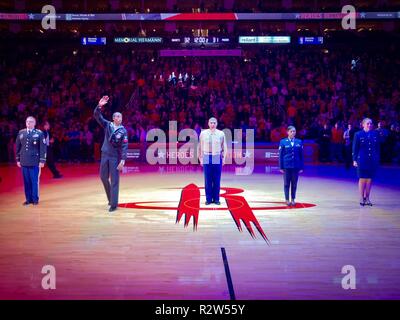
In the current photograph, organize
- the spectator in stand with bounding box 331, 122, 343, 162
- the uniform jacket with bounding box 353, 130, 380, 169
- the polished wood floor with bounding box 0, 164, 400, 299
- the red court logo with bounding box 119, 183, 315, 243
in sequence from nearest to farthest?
the polished wood floor with bounding box 0, 164, 400, 299 → the red court logo with bounding box 119, 183, 315, 243 → the uniform jacket with bounding box 353, 130, 380, 169 → the spectator in stand with bounding box 331, 122, 343, 162

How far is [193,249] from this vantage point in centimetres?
652

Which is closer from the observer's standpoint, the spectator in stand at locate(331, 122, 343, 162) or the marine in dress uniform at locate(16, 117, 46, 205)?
the marine in dress uniform at locate(16, 117, 46, 205)

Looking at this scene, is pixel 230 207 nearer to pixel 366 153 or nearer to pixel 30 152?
pixel 366 153

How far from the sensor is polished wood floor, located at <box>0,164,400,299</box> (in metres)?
4.95

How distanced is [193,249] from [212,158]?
380 cm

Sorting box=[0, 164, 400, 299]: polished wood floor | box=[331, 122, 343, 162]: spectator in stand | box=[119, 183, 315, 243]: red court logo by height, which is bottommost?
box=[119, 183, 315, 243]: red court logo

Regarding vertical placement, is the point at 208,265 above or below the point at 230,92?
below

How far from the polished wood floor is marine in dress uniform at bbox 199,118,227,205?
0.42 metres

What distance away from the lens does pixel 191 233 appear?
753 centimetres

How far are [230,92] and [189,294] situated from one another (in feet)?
71.5

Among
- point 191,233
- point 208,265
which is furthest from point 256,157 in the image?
point 208,265

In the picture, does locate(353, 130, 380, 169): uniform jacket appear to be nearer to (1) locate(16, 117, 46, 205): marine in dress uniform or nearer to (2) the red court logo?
(2) the red court logo

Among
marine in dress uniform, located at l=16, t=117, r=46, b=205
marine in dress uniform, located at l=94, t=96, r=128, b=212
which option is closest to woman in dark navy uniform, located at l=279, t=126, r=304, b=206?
marine in dress uniform, located at l=94, t=96, r=128, b=212
